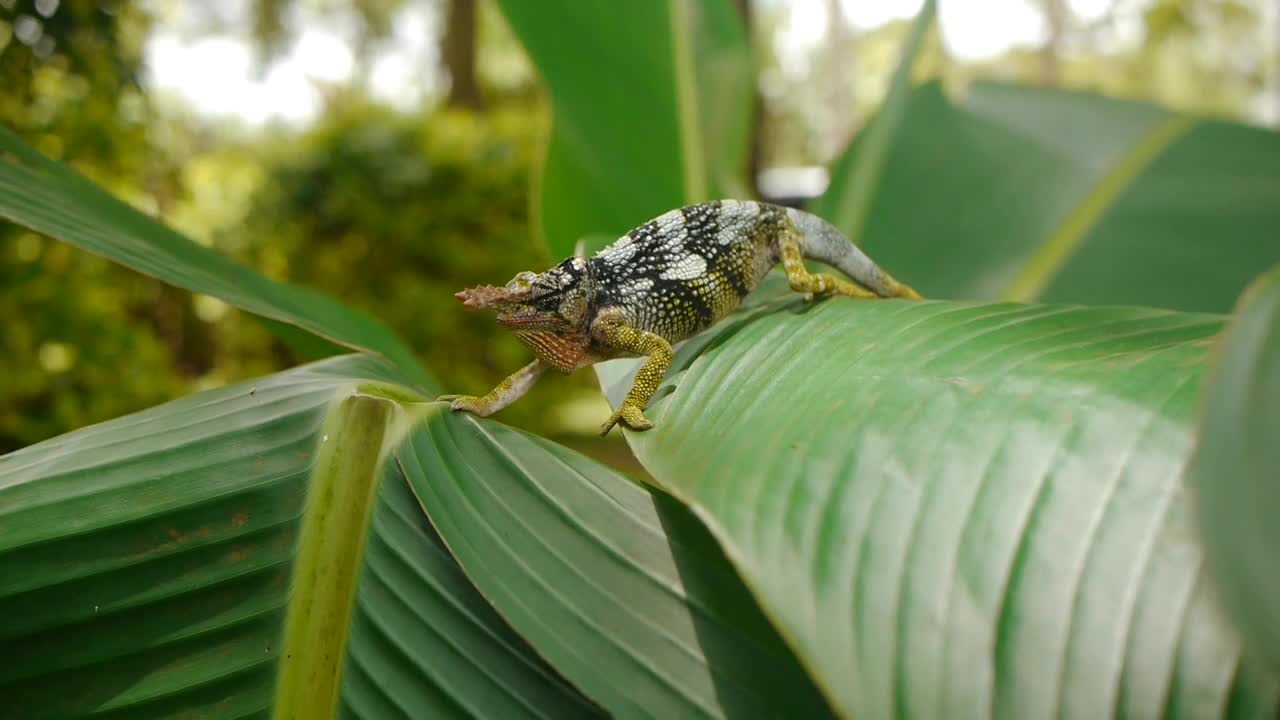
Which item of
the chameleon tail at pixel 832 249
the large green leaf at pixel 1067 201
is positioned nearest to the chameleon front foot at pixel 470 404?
the chameleon tail at pixel 832 249

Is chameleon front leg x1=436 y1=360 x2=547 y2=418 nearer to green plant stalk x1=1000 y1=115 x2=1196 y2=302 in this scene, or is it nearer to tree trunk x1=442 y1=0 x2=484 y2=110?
green plant stalk x1=1000 y1=115 x2=1196 y2=302

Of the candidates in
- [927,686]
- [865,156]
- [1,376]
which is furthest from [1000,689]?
[1,376]

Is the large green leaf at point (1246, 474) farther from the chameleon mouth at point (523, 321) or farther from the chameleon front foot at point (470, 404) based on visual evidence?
the chameleon mouth at point (523, 321)

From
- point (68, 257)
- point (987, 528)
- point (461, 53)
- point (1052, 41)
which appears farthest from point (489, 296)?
point (1052, 41)

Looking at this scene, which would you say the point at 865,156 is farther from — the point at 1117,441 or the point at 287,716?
the point at 287,716

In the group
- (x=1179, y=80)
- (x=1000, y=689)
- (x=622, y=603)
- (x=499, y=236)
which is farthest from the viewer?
(x=1179, y=80)

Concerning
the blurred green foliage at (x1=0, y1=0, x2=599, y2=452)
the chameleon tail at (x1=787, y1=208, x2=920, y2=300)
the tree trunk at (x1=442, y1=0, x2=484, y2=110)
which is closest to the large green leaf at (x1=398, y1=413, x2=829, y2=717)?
the chameleon tail at (x1=787, y1=208, x2=920, y2=300)

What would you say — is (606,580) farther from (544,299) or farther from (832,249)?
(832,249)
